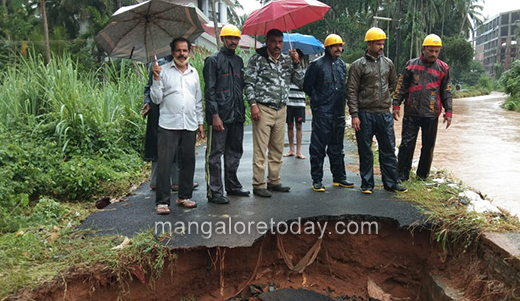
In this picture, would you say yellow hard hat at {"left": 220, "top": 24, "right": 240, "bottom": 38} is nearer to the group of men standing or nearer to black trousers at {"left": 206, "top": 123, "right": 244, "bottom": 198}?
the group of men standing

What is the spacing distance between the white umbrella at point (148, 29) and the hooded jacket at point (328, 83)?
148cm

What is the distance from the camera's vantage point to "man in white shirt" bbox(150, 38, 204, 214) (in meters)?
4.02

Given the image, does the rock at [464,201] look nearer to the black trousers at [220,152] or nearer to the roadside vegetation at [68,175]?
the roadside vegetation at [68,175]

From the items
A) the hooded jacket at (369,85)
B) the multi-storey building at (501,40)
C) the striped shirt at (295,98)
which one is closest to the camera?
the hooded jacket at (369,85)

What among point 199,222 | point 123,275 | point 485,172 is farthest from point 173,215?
point 485,172

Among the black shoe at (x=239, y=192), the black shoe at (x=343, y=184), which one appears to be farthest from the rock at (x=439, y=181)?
the black shoe at (x=239, y=192)

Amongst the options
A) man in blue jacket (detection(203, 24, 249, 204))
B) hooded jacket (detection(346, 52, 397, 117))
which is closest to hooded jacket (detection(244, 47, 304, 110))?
man in blue jacket (detection(203, 24, 249, 204))

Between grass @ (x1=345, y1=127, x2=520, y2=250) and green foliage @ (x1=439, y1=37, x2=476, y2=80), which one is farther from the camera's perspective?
green foliage @ (x1=439, y1=37, x2=476, y2=80)

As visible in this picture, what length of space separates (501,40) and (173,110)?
9506 cm

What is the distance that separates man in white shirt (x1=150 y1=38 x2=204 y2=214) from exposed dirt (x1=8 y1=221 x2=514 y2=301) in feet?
2.82

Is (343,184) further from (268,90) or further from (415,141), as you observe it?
(268,90)

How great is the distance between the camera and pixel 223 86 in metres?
4.37

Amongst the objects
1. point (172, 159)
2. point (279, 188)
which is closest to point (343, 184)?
point (279, 188)

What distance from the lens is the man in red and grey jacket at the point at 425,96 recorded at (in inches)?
196
